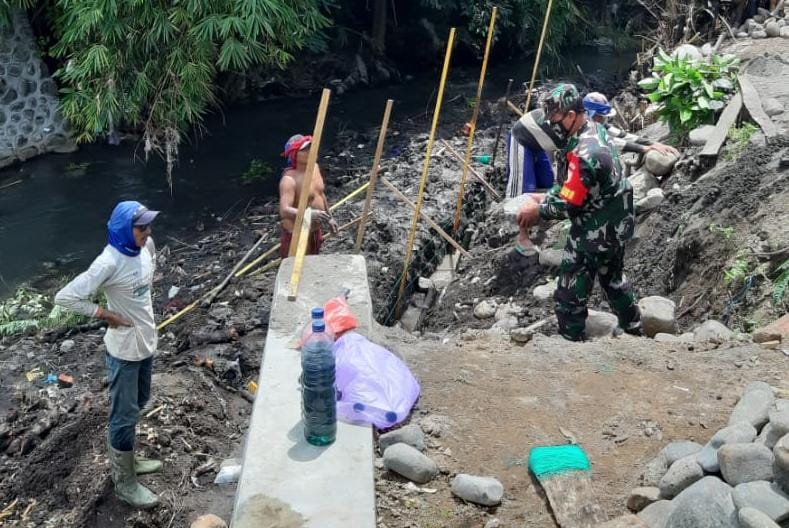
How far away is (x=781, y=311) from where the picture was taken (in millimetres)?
4977

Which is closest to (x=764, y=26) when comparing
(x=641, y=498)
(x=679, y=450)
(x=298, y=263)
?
(x=298, y=263)

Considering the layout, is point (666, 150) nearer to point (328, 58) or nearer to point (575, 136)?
point (575, 136)

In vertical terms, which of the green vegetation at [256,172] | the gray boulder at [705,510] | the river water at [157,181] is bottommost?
the river water at [157,181]

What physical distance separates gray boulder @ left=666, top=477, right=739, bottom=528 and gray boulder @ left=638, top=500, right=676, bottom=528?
0.11 meters

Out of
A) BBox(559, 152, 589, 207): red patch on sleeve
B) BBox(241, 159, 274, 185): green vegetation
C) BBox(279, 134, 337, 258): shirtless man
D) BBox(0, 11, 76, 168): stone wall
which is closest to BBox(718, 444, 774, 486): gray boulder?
BBox(559, 152, 589, 207): red patch on sleeve

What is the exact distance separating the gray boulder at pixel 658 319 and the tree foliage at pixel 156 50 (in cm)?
698

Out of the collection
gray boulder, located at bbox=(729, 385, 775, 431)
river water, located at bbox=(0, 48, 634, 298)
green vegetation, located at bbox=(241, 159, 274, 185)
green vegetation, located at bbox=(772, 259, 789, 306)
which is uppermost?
gray boulder, located at bbox=(729, 385, 775, 431)

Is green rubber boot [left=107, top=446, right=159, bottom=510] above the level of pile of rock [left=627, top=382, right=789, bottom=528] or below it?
below

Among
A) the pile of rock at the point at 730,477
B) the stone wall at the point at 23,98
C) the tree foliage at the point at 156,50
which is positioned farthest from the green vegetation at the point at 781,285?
the stone wall at the point at 23,98

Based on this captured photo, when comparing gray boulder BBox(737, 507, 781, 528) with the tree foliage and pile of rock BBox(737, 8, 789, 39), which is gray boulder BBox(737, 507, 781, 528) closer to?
the tree foliage

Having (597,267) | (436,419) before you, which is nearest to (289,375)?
(436,419)

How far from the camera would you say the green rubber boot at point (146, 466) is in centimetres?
492

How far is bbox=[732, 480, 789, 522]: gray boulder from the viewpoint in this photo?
271 centimetres

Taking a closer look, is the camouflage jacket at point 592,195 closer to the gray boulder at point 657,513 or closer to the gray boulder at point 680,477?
the gray boulder at point 680,477
